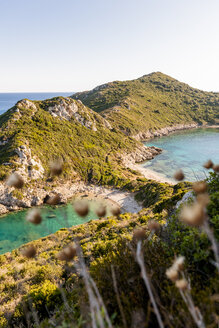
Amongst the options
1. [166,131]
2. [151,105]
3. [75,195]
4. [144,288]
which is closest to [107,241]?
[144,288]

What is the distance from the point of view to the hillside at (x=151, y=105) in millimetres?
99125

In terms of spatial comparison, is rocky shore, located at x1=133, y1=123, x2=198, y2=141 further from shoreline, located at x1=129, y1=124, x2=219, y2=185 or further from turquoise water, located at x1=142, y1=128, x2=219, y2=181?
turquoise water, located at x1=142, y1=128, x2=219, y2=181

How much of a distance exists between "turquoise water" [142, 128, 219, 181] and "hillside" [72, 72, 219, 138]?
15544 mm

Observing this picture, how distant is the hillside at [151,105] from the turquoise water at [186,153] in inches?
612

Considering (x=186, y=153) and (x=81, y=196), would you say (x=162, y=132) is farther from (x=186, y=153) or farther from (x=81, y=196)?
(x=81, y=196)

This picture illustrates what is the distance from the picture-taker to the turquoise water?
5537 centimetres

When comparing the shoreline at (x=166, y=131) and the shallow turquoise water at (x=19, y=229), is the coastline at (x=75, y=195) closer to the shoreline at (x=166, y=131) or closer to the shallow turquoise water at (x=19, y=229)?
the shallow turquoise water at (x=19, y=229)

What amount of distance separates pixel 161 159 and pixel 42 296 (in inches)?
2479

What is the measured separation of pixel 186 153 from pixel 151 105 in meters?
71.3

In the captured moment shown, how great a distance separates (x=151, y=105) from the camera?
13250cm

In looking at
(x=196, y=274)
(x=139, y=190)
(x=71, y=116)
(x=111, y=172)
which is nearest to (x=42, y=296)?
(x=196, y=274)

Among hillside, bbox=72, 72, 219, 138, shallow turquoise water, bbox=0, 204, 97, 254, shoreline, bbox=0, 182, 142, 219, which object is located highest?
hillside, bbox=72, 72, 219, 138

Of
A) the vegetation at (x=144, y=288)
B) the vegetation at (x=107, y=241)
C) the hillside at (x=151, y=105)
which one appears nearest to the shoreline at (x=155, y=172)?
the hillside at (x=151, y=105)

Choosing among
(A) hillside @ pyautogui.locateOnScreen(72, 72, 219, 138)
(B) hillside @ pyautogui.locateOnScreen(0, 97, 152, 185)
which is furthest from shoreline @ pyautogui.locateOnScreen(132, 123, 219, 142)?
(B) hillside @ pyautogui.locateOnScreen(0, 97, 152, 185)
